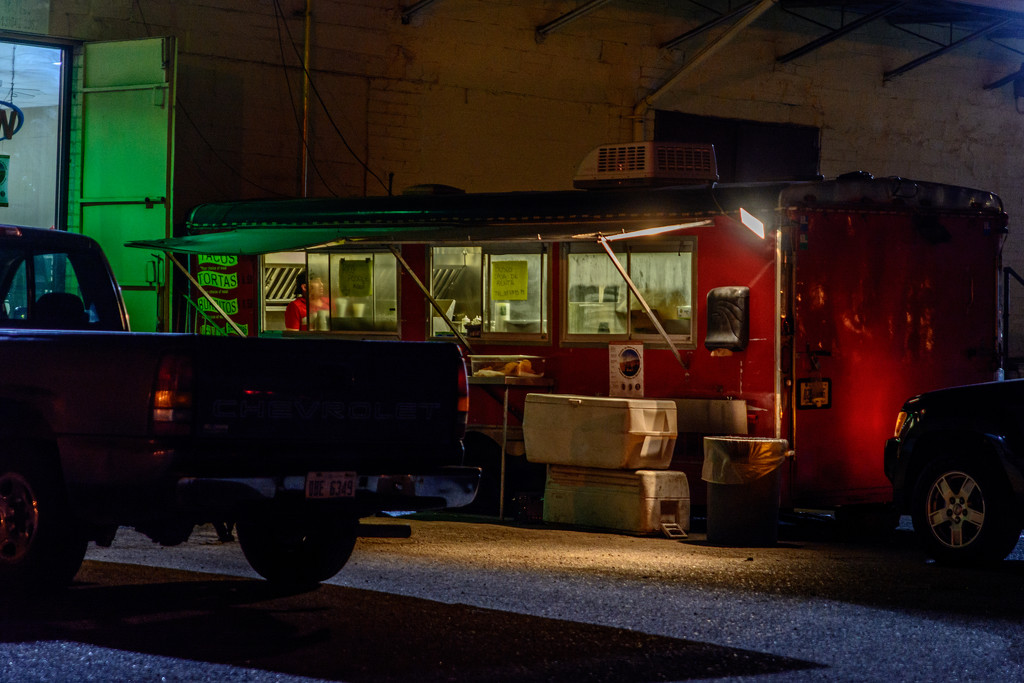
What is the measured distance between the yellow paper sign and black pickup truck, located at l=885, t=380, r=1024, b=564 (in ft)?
12.7

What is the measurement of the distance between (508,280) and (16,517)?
6.31 metres

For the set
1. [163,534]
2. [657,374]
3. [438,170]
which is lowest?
[163,534]

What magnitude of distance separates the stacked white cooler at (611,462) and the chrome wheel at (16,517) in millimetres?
5322

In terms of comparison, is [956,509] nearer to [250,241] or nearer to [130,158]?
[250,241]

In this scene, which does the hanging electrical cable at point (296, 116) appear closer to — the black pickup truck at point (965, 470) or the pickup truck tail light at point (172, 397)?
the black pickup truck at point (965, 470)

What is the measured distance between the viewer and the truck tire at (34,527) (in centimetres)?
648

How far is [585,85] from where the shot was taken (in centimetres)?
1961

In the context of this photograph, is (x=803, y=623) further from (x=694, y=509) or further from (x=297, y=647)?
(x=694, y=509)

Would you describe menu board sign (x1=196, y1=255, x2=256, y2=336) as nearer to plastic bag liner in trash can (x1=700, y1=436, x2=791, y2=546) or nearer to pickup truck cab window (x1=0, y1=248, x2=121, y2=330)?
pickup truck cab window (x1=0, y1=248, x2=121, y2=330)

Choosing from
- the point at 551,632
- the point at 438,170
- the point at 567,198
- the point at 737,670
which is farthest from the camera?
the point at 438,170

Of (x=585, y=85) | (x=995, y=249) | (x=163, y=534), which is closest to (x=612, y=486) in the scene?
(x=995, y=249)

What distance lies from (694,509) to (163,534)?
721 centimetres

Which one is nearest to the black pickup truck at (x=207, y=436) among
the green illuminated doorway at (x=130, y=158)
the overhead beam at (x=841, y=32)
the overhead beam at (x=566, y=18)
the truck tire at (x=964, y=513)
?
the truck tire at (x=964, y=513)

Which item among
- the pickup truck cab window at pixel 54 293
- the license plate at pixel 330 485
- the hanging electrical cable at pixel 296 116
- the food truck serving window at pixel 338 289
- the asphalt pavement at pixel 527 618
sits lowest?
the asphalt pavement at pixel 527 618
